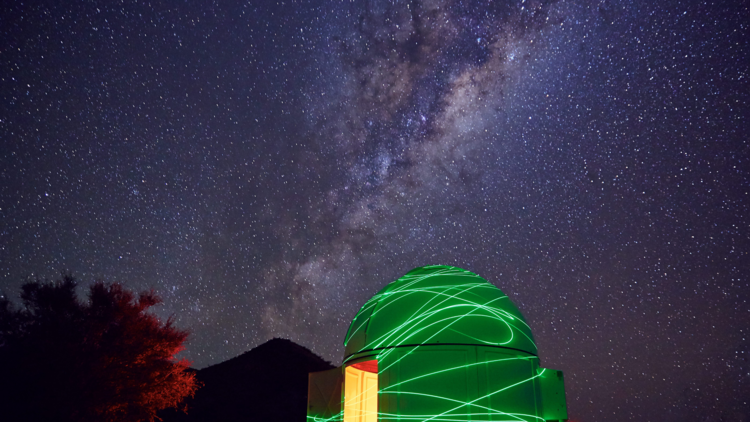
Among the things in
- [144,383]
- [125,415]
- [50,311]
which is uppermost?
[50,311]

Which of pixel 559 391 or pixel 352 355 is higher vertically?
pixel 352 355

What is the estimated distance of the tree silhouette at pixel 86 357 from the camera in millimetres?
11273

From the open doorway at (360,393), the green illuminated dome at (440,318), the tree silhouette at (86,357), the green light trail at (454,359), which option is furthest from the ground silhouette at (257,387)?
the green light trail at (454,359)

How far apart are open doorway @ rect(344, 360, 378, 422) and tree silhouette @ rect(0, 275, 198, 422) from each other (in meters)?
7.21

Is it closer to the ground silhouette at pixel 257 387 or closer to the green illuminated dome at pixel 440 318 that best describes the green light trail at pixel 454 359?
the green illuminated dome at pixel 440 318

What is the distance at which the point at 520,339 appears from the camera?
7.48 meters

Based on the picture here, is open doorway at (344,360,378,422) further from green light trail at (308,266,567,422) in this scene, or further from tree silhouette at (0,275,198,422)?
tree silhouette at (0,275,198,422)

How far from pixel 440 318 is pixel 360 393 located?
149 inches

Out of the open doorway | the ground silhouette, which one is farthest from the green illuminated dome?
the ground silhouette

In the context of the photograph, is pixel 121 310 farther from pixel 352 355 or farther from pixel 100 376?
pixel 352 355

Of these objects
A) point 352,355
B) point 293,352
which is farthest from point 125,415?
point 293,352

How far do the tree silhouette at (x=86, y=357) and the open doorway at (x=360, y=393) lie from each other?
7.21m

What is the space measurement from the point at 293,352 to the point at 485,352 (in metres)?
27.7

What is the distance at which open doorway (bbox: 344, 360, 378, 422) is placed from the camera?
8.77m
